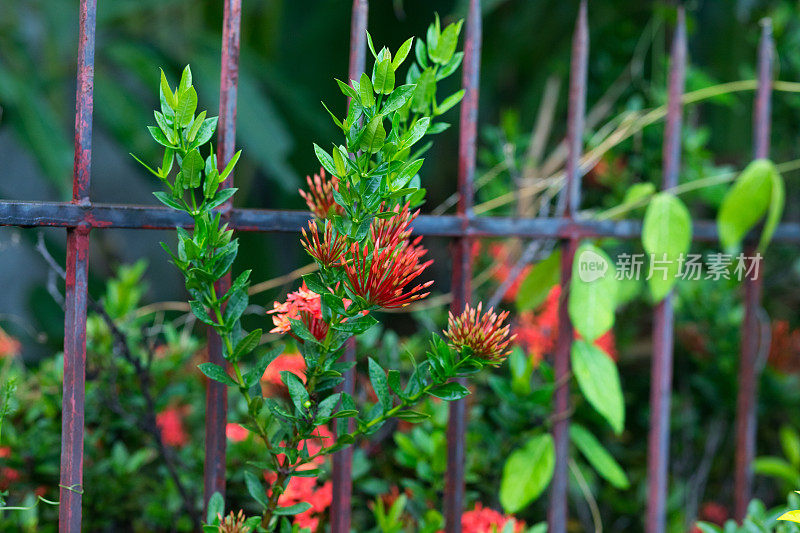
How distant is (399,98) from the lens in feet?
1.95

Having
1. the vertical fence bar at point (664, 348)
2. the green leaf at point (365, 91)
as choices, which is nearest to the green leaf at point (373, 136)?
the green leaf at point (365, 91)

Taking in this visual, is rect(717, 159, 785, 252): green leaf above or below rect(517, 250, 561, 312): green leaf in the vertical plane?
above

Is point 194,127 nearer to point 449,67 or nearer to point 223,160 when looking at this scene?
point 223,160

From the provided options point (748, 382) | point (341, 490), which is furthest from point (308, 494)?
point (748, 382)

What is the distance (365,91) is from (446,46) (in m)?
0.19

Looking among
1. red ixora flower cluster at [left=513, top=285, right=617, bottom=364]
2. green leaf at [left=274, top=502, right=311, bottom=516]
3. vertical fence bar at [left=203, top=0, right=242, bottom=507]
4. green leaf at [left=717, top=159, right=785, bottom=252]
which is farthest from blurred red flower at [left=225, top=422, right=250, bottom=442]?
green leaf at [left=717, top=159, right=785, bottom=252]

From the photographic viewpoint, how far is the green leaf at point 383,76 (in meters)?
0.57

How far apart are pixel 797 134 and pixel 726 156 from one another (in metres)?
0.74

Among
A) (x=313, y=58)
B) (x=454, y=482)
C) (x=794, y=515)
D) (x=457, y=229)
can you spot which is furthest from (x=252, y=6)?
(x=794, y=515)

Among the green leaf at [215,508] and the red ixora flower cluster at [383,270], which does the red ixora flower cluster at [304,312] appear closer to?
the red ixora flower cluster at [383,270]

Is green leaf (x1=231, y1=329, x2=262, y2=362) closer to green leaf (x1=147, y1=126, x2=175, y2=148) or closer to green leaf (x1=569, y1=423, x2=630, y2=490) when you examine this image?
green leaf (x1=147, y1=126, x2=175, y2=148)

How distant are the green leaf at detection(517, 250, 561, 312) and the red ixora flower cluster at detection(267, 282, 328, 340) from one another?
1.68ft

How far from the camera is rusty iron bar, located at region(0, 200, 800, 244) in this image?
0.66 m

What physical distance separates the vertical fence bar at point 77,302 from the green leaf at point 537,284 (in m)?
0.65
